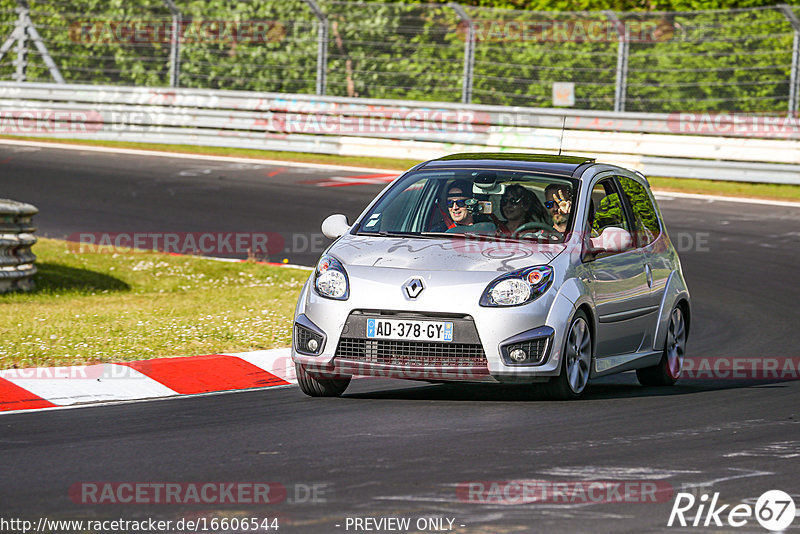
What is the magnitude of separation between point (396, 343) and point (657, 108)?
54.5 ft

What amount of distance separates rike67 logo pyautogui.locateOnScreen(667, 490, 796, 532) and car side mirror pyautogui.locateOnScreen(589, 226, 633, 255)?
300 cm

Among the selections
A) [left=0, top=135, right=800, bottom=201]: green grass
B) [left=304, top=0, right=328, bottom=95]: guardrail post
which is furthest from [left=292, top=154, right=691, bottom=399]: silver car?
[left=304, top=0, right=328, bottom=95]: guardrail post

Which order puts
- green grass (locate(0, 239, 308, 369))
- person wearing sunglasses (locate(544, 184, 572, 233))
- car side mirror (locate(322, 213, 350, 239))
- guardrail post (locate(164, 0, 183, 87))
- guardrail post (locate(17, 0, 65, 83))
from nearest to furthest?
person wearing sunglasses (locate(544, 184, 572, 233)) → car side mirror (locate(322, 213, 350, 239)) → green grass (locate(0, 239, 308, 369)) → guardrail post (locate(164, 0, 183, 87)) → guardrail post (locate(17, 0, 65, 83))

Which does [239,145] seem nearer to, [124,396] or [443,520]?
[124,396]

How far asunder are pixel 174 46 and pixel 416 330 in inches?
762

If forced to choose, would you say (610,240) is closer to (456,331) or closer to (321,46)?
(456,331)

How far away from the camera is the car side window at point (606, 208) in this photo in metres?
9.59

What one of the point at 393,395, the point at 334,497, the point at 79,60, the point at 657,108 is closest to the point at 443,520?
the point at 334,497

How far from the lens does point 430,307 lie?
8.34m

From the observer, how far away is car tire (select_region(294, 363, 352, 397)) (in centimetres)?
889

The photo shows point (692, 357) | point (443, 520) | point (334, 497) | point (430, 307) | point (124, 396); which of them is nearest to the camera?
point (443, 520)

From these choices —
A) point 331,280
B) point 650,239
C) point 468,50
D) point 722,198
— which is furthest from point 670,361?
point 468,50

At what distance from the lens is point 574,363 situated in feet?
28.9

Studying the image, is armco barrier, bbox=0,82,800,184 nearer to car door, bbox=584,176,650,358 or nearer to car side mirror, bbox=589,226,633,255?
car door, bbox=584,176,650,358
